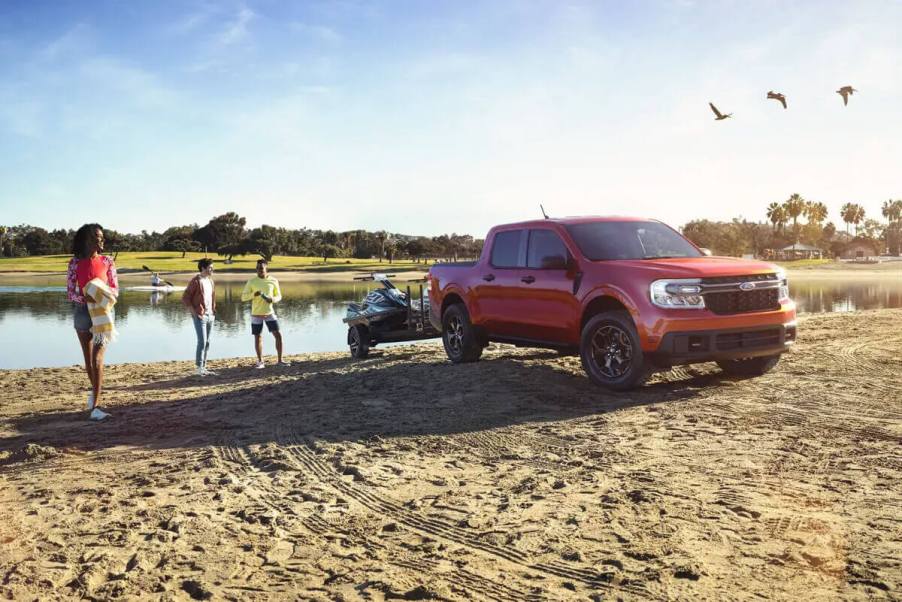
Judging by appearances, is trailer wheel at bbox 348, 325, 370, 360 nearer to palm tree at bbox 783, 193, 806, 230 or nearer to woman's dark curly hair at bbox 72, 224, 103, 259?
woman's dark curly hair at bbox 72, 224, 103, 259

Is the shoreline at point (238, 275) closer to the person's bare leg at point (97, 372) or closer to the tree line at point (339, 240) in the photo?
the tree line at point (339, 240)

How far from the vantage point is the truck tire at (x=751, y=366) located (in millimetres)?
9547

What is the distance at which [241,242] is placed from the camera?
12438 centimetres

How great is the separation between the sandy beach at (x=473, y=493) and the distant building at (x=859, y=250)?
150 meters

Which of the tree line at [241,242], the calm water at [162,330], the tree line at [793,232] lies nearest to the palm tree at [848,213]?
the tree line at [793,232]

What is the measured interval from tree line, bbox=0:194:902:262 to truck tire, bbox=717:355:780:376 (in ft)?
310

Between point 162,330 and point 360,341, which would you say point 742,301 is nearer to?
point 360,341

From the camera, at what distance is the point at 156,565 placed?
4.22 m

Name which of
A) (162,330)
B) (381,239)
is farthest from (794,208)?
(162,330)

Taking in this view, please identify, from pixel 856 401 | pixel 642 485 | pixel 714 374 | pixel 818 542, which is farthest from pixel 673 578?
pixel 714 374

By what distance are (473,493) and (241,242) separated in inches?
4898

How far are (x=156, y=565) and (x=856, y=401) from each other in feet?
22.8

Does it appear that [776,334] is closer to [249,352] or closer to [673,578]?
[673,578]

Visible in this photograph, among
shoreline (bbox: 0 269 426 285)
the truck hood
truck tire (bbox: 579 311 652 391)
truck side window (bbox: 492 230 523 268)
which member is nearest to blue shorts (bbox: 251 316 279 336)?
truck side window (bbox: 492 230 523 268)
